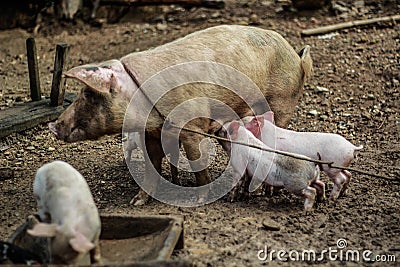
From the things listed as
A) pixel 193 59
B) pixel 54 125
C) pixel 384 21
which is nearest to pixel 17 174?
pixel 54 125

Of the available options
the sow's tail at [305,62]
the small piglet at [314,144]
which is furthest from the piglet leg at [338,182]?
the sow's tail at [305,62]

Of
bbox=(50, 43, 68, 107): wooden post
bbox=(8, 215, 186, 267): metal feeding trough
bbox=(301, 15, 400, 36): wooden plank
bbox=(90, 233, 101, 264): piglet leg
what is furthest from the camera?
bbox=(301, 15, 400, 36): wooden plank

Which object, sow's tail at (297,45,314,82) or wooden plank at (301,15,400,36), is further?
wooden plank at (301,15,400,36)

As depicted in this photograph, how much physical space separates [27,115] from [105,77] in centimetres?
234

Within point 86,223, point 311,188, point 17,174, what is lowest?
point 17,174

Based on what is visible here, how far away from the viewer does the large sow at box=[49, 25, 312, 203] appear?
196 inches

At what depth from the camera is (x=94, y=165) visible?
611 centimetres

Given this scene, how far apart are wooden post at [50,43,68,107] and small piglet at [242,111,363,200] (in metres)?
2.39

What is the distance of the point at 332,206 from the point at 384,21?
517 cm

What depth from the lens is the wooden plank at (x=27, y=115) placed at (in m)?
6.73

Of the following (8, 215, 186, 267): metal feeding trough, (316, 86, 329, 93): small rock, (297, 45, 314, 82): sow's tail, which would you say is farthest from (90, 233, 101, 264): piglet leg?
(316, 86, 329, 93): small rock

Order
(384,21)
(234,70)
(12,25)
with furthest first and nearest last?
(12,25)
(384,21)
(234,70)

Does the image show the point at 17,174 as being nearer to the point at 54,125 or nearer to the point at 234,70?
the point at 54,125

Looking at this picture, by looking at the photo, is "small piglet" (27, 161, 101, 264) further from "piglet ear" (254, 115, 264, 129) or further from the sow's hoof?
"piglet ear" (254, 115, 264, 129)
